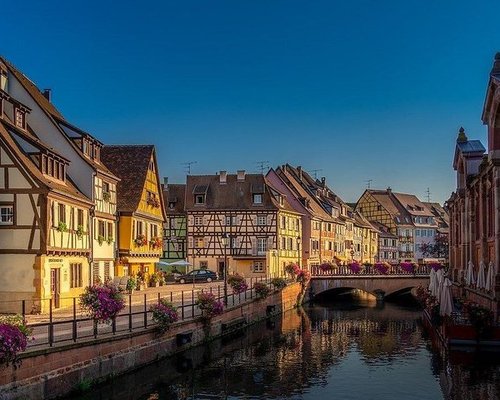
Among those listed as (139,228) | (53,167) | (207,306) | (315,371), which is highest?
(53,167)

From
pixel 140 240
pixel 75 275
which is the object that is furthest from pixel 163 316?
pixel 140 240

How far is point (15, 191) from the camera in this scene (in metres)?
31.5

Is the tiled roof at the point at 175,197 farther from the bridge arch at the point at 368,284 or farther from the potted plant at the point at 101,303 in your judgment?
the potted plant at the point at 101,303

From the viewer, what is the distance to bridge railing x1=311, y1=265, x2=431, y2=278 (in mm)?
63750

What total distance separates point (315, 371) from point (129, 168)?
2425 centimetres

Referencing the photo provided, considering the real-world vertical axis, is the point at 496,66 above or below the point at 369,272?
above

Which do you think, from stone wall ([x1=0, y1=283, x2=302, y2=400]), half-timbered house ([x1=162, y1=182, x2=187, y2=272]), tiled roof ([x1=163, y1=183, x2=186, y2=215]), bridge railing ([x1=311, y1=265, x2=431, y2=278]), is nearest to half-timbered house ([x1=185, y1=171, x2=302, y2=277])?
half-timbered house ([x1=162, y1=182, x2=187, y2=272])

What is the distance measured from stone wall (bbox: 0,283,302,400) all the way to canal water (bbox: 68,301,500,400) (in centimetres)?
41

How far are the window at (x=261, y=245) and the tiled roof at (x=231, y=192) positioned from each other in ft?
10.0

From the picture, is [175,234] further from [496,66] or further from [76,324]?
[76,324]

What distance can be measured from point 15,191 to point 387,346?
756 inches

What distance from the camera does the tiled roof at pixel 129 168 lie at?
46.2 meters

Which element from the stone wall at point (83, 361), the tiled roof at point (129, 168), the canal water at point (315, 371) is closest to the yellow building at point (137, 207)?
the tiled roof at point (129, 168)

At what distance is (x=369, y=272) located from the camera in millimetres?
65250
